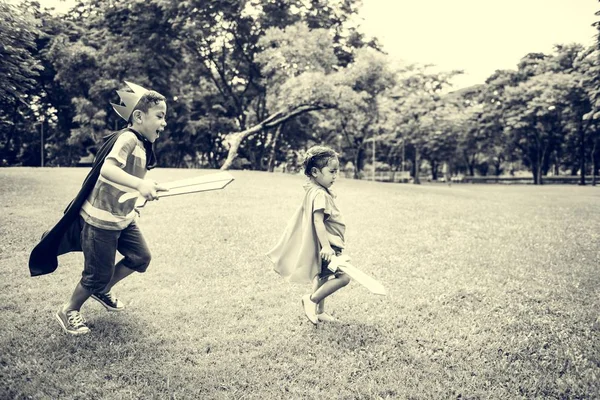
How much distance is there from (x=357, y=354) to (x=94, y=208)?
2.62 metres

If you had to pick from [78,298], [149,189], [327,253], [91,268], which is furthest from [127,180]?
[327,253]

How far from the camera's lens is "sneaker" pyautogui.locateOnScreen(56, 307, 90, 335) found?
388 cm

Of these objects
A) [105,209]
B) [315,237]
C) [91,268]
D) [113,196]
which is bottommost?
[91,268]

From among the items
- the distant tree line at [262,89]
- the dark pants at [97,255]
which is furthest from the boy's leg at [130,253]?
the distant tree line at [262,89]

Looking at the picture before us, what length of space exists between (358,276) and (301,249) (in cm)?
99

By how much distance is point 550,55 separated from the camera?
134ft

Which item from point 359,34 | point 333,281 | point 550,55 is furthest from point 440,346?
point 550,55

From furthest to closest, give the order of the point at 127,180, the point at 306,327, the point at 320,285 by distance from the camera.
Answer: the point at 320,285 < the point at 306,327 < the point at 127,180

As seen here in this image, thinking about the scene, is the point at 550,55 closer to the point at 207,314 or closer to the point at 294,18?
the point at 294,18

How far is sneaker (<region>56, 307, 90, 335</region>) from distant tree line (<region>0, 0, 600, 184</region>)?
62.7ft

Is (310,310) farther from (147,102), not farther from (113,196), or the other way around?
(147,102)

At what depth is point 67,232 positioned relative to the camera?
400 centimetres

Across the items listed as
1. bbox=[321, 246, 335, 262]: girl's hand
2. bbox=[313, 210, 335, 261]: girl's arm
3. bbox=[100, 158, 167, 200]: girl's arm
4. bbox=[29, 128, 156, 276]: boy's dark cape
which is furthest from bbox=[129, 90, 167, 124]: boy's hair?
bbox=[321, 246, 335, 262]: girl's hand

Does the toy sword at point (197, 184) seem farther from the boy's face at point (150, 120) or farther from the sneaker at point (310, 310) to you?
the sneaker at point (310, 310)
